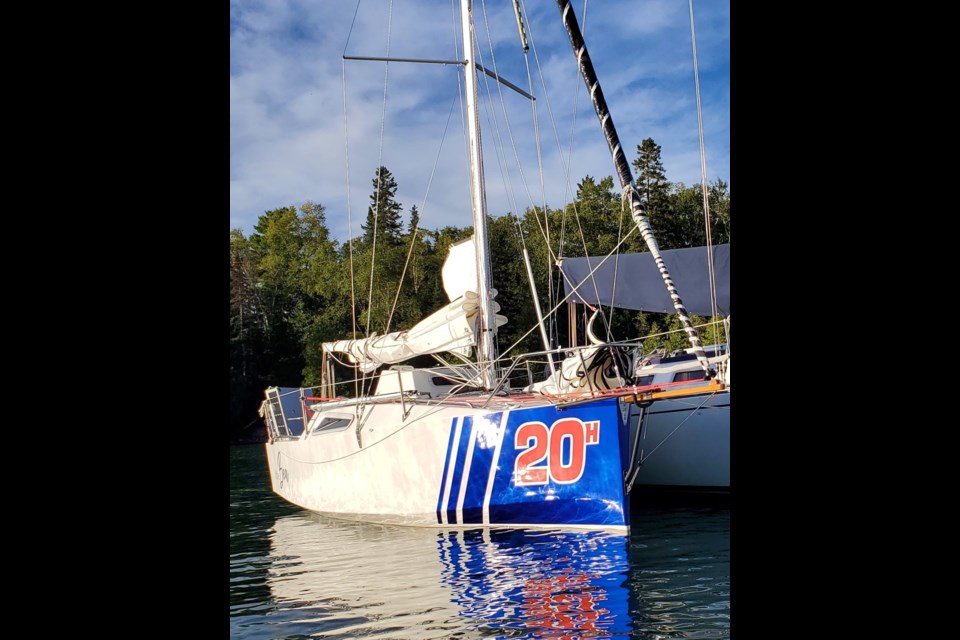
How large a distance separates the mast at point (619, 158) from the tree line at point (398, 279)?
1018 inches

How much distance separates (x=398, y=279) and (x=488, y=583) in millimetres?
37411

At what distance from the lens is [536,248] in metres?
40.9

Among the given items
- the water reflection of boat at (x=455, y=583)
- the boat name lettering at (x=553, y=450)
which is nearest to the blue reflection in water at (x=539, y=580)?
the water reflection of boat at (x=455, y=583)

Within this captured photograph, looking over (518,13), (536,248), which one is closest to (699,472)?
(518,13)

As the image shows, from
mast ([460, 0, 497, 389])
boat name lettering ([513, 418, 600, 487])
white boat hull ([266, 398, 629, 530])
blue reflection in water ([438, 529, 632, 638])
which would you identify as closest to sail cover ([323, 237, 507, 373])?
mast ([460, 0, 497, 389])

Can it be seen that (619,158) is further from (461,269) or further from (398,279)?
(398,279)

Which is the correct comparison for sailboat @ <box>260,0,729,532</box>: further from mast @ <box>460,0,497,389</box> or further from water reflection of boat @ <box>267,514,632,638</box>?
water reflection of boat @ <box>267,514,632,638</box>

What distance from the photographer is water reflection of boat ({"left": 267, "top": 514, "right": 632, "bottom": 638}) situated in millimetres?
5301

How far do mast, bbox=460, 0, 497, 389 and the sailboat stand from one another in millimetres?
22

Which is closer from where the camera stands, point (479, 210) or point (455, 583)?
point (455, 583)

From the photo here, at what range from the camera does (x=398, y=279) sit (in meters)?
43.2

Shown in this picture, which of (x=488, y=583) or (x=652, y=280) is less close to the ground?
(x=652, y=280)

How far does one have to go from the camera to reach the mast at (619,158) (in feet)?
28.4

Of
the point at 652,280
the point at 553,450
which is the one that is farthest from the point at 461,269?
the point at 652,280
